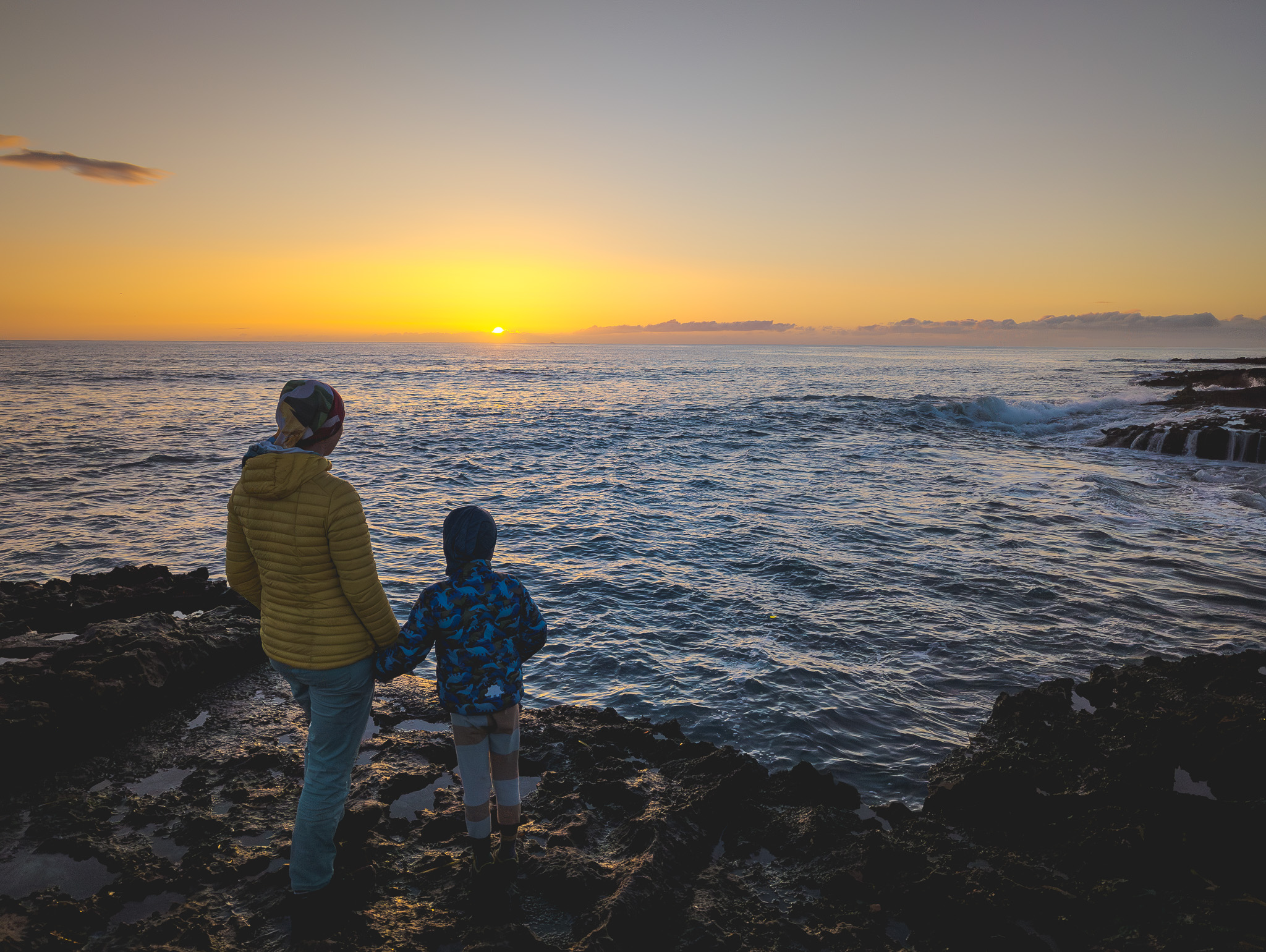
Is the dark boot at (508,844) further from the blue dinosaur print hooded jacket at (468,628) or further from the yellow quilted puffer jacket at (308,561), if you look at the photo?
the yellow quilted puffer jacket at (308,561)

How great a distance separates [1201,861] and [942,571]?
7352 millimetres

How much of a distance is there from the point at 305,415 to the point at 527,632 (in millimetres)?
1739

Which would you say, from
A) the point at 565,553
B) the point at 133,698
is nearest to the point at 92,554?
the point at 133,698

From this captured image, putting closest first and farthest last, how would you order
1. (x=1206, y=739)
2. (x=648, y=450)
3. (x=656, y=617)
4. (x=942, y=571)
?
(x=1206, y=739)
(x=656, y=617)
(x=942, y=571)
(x=648, y=450)

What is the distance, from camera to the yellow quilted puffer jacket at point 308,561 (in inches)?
120

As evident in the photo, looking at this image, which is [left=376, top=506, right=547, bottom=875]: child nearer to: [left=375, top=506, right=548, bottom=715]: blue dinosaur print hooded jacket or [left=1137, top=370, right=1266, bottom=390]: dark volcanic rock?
[left=375, top=506, right=548, bottom=715]: blue dinosaur print hooded jacket

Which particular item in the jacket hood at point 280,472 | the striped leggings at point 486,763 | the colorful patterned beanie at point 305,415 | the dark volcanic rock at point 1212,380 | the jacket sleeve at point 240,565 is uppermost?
the dark volcanic rock at point 1212,380

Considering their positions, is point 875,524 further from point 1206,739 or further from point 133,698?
point 133,698

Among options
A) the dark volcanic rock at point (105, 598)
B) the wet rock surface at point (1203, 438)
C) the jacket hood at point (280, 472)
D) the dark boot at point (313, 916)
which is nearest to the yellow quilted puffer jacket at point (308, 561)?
the jacket hood at point (280, 472)

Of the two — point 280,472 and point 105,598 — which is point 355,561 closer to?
point 280,472

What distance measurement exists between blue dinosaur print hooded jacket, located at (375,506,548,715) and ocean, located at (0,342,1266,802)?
345cm

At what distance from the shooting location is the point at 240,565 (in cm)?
342

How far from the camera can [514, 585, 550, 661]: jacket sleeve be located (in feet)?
11.9

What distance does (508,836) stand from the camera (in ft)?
12.5
